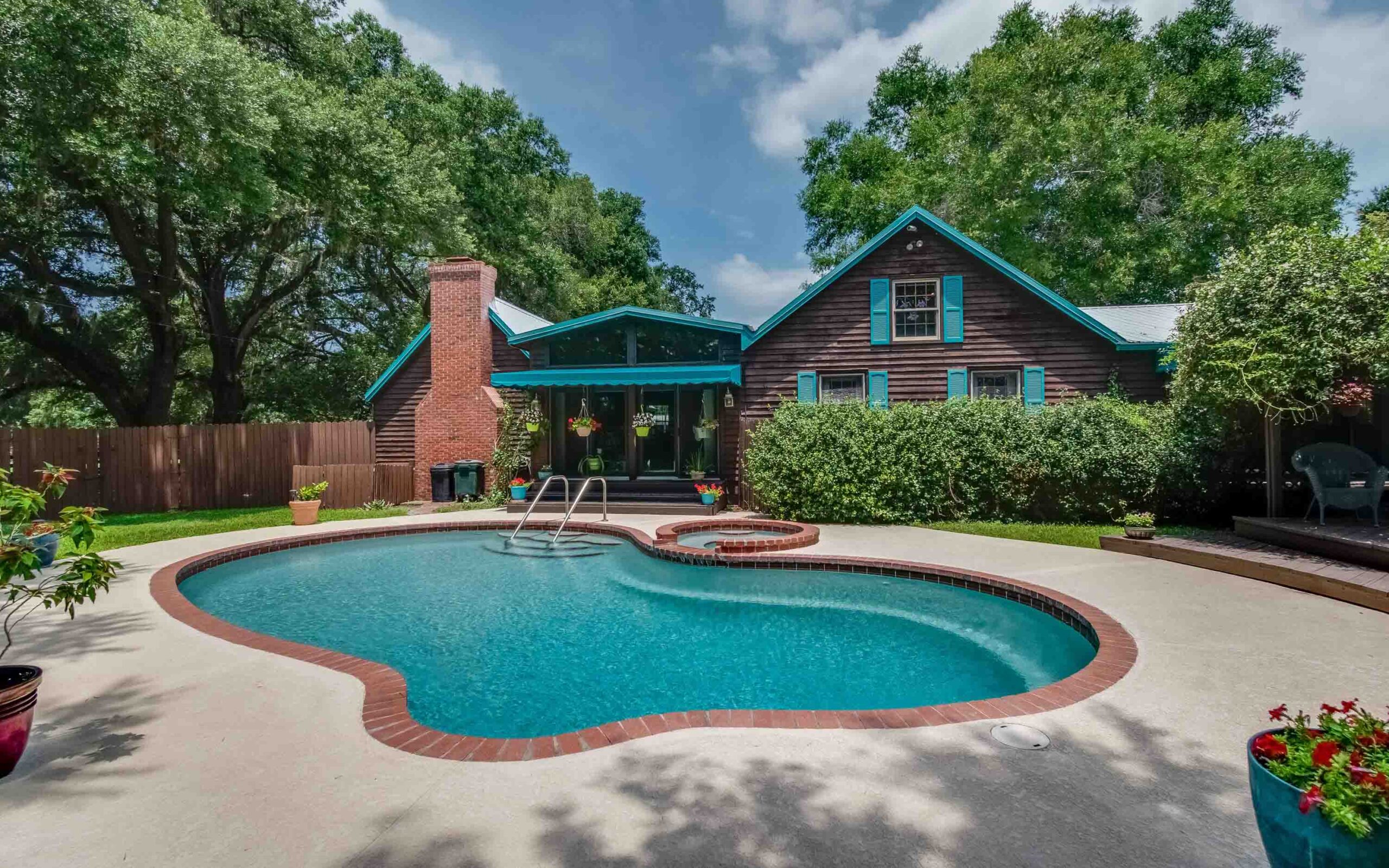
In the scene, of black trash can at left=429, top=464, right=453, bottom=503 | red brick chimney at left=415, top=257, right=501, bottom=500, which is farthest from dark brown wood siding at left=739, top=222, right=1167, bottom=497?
black trash can at left=429, top=464, right=453, bottom=503

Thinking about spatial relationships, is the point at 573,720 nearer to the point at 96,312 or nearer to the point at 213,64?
the point at 213,64

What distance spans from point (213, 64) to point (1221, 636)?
17.8m

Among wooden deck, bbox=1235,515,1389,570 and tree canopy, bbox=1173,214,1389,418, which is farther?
tree canopy, bbox=1173,214,1389,418

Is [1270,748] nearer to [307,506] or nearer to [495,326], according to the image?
[307,506]

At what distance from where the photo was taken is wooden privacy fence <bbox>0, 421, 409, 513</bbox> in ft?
46.2

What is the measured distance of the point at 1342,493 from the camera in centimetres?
785

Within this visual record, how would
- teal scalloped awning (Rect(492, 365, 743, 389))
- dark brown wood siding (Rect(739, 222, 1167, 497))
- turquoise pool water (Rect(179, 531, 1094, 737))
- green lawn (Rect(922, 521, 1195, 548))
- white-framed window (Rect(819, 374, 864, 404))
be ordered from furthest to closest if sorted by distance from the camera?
white-framed window (Rect(819, 374, 864, 404))
teal scalloped awning (Rect(492, 365, 743, 389))
dark brown wood siding (Rect(739, 222, 1167, 497))
green lawn (Rect(922, 521, 1195, 548))
turquoise pool water (Rect(179, 531, 1094, 737))

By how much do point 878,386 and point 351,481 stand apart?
12.0 m

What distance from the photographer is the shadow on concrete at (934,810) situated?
2.43 metres

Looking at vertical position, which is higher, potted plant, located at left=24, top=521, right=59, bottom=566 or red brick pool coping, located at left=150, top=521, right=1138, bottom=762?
potted plant, located at left=24, top=521, right=59, bottom=566

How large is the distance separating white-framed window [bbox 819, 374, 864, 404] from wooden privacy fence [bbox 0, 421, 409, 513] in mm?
10174

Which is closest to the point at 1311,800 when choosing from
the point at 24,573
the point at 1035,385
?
the point at 24,573

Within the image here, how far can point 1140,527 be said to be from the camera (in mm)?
8891

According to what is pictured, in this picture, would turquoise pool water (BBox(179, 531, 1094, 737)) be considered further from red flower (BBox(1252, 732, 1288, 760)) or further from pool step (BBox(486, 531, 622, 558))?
red flower (BBox(1252, 732, 1288, 760))
